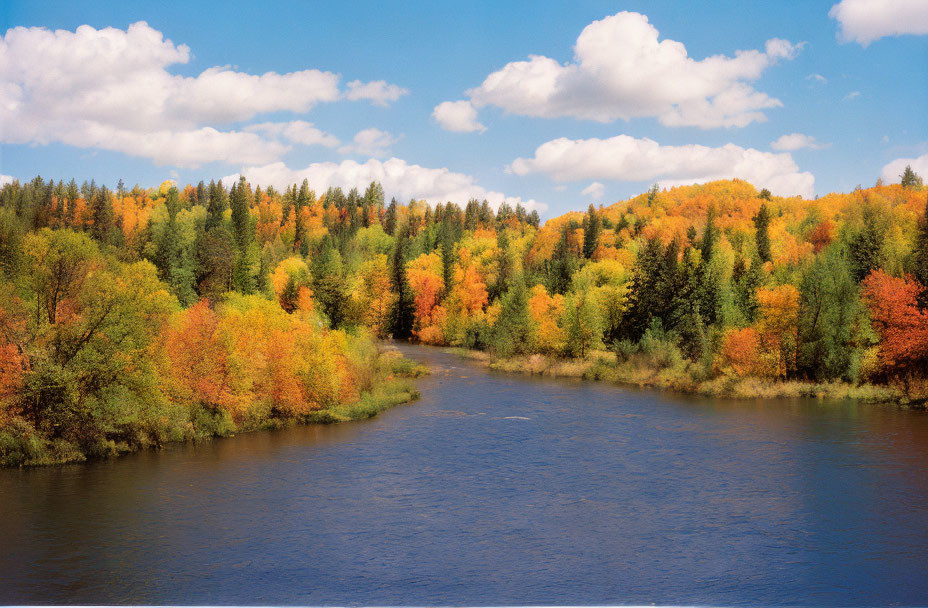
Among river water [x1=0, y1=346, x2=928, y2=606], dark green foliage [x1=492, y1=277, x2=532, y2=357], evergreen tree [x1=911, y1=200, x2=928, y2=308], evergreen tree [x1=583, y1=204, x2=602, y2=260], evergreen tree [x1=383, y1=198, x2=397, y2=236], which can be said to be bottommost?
river water [x1=0, y1=346, x2=928, y2=606]

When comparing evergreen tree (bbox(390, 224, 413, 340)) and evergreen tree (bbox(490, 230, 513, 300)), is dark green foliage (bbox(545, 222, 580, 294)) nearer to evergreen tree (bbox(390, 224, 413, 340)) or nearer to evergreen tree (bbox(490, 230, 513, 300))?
evergreen tree (bbox(490, 230, 513, 300))

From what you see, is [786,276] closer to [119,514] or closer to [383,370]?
[383,370]

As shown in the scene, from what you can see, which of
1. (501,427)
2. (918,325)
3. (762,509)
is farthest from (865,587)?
(918,325)

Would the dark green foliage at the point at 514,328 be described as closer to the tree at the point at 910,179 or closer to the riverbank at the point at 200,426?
the riverbank at the point at 200,426

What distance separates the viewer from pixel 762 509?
23.7 m

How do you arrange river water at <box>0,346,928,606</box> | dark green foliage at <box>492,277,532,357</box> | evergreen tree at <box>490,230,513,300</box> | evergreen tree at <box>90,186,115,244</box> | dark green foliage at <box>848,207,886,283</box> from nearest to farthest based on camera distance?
river water at <box>0,346,928,606</box> → dark green foliage at <box>848,207,886,283</box> → dark green foliage at <box>492,277,532,357</box> → evergreen tree at <box>490,230,513,300</box> → evergreen tree at <box>90,186,115,244</box>

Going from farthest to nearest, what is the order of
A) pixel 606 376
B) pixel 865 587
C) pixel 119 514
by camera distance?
pixel 606 376
pixel 119 514
pixel 865 587

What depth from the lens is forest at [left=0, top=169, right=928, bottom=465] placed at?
28.6 metres

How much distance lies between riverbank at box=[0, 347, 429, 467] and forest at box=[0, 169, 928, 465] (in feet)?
0.30

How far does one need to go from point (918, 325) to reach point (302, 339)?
37884 mm

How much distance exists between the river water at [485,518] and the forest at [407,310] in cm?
A: 262

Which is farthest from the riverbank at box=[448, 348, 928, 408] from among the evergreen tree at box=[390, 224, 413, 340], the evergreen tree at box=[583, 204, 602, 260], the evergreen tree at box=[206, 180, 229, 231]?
the evergreen tree at box=[206, 180, 229, 231]

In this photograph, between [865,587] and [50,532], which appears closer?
[865,587]

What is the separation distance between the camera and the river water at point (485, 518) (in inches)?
691
